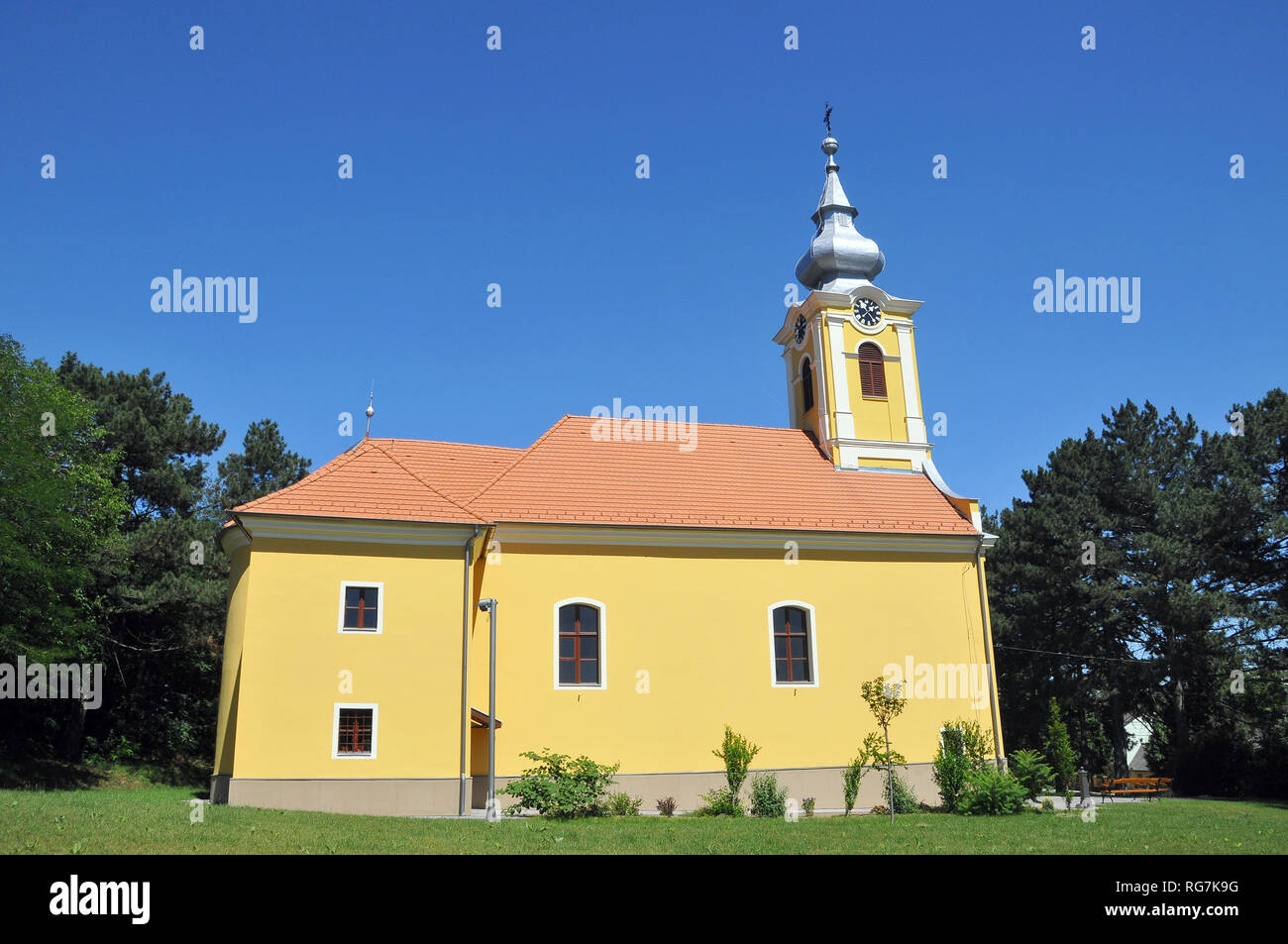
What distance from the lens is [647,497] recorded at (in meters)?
25.0

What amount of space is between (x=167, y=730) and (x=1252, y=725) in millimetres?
39870

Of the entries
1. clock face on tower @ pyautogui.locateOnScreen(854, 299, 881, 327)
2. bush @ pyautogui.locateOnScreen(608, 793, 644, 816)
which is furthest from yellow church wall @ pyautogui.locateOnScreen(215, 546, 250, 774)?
clock face on tower @ pyautogui.locateOnScreen(854, 299, 881, 327)

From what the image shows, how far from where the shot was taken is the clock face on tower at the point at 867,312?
99.3 feet

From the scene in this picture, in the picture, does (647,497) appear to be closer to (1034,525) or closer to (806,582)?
(806,582)

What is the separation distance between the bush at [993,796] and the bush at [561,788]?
324 inches

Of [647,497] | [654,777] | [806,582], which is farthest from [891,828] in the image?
[647,497]

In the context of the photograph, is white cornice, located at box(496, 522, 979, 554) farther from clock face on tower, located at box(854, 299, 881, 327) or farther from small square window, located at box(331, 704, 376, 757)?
clock face on tower, located at box(854, 299, 881, 327)

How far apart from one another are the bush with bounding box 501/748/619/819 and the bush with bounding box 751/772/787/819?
3769 mm

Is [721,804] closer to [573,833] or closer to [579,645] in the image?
[579,645]

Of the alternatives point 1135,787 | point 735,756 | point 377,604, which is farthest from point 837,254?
point 1135,787

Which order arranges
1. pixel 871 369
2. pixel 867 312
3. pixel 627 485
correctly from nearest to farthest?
pixel 627 485
pixel 871 369
pixel 867 312

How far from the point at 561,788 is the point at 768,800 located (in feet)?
18.5

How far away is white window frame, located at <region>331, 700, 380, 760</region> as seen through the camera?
66.4 feet

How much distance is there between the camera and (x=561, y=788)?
61.6 feet
